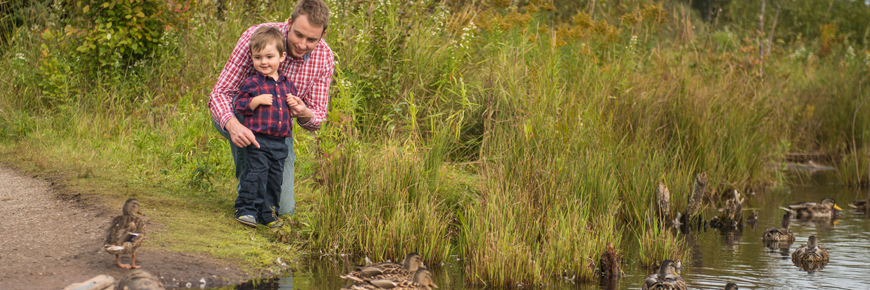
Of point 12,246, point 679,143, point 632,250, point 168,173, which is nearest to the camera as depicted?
point 12,246

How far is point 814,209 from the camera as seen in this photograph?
907cm

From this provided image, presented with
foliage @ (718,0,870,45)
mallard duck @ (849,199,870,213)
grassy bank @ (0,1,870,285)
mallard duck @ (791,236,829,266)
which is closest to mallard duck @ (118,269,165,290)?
grassy bank @ (0,1,870,285)

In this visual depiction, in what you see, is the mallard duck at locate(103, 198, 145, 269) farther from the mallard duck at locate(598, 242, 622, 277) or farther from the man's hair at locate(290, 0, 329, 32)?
the mallard duck at locate(598, 242, 622, 277)

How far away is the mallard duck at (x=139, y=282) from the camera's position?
415cm

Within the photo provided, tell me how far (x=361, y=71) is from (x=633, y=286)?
439 cm

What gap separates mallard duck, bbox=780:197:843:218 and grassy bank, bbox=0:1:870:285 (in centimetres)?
78

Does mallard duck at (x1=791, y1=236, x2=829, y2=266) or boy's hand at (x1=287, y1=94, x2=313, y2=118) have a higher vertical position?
boy's hand at (x1=287, y1=94, x2=313, y2=118)

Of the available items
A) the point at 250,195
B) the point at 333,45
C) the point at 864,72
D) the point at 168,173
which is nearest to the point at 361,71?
the point at 333,45

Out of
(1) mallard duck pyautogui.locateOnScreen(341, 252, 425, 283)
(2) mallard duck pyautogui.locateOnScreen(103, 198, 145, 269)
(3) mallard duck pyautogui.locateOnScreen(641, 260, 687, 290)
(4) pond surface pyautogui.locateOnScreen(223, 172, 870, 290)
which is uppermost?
(2) mallard duck pyautogui.locateOnScreen(103, 198, 145, 269)

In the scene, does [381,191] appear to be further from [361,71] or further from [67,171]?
[67,171]

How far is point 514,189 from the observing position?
6.17 m

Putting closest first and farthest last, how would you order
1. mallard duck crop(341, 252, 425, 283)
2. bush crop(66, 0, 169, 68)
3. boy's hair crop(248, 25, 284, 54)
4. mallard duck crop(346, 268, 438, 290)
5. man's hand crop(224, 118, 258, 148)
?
mallard duck crop(346, 268, 438, 290), mallard duck crop(341, 252, 425, 283), man's hand crop(224, 118, 258, 148), boy's hair crop(248, 25, 284, 54), bush crop(66, 0, 169, 68)

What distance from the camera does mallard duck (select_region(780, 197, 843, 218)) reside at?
29.6 ft

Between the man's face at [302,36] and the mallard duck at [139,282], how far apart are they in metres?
2.39
